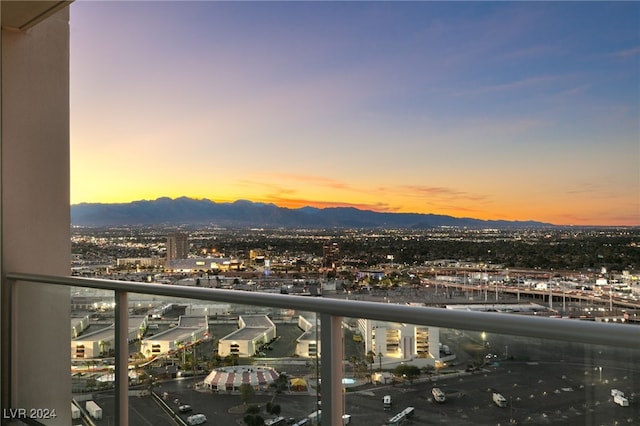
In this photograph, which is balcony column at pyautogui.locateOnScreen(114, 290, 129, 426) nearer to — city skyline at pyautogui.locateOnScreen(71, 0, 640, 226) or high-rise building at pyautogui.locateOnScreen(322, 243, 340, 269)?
high-rise building at pyautogui.locateOnScreen(322, 243, 340, 269)

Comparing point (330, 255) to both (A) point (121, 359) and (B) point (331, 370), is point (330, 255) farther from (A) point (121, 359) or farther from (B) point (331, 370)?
(B) point (331, 370)

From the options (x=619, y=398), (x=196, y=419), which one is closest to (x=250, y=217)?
(x=196, y=419)

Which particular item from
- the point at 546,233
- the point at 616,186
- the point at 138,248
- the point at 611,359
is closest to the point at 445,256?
the point at 546,233

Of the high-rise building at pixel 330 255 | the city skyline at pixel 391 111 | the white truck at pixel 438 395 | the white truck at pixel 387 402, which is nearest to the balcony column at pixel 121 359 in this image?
the white truck at pixel 387 402

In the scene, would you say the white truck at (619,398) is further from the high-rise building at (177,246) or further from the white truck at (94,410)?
the high-rise building at (177,246)

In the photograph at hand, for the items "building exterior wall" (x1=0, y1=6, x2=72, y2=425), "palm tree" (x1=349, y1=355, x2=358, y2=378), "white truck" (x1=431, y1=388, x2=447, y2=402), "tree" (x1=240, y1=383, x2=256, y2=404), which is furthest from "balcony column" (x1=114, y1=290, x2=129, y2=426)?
"white truck" (x1=431, y1=388, x2=447, y2=402)

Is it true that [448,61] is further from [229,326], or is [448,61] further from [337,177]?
[229,326]
